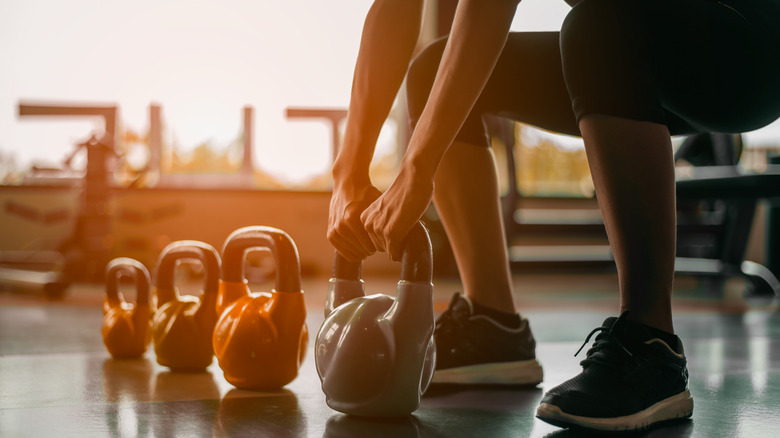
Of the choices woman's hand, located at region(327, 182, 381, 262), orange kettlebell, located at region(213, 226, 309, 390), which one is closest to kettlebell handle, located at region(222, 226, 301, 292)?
orange kettlebell, located at region(213, 226, 309, 390)

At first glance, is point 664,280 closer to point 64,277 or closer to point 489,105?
point 489,105

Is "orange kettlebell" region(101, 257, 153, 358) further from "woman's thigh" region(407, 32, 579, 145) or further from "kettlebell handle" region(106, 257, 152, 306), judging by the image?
"woman's thigh" region(407, 32, 579, 145)

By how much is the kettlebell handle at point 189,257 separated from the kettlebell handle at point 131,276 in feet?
0.14

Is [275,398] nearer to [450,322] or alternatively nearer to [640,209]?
[450,322]

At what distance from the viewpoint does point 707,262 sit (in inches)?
147

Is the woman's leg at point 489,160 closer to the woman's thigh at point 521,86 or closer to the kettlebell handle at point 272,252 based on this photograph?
the woman's thigh at point 521,86

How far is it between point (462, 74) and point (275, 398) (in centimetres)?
53

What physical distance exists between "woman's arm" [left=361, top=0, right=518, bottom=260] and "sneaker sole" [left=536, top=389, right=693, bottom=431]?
258 millimetres

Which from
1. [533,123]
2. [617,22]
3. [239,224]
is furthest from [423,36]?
[617,22]

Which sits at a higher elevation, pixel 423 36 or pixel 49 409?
pixel 423 36

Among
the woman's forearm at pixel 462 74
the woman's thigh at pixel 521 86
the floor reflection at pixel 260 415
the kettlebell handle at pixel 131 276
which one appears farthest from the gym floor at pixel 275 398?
the woman's thigh at pixel 521 86

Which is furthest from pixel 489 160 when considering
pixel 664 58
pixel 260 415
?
pixel 260 415

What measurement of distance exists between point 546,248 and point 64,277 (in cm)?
319

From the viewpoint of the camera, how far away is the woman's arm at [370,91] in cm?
90
